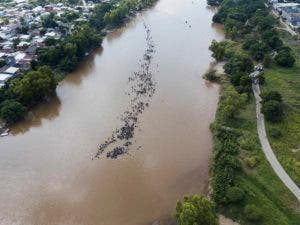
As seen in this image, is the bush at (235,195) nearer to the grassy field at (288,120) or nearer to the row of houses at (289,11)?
the grassy field at (288,120)

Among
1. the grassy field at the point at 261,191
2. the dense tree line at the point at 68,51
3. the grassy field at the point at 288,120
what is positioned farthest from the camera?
the dense tree line at the point at 68,51

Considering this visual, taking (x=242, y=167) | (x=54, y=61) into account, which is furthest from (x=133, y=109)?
(x=54, y=61)

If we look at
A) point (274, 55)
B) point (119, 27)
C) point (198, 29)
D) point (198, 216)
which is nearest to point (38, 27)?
point (119, 27)

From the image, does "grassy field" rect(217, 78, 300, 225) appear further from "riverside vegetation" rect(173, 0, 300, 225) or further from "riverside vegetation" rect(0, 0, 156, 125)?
"riverside vegetation" rect(0, 0, 156, 125)

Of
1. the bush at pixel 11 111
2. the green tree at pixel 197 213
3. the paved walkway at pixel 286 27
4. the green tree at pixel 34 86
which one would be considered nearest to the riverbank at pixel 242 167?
the green tree at pixel 197 213

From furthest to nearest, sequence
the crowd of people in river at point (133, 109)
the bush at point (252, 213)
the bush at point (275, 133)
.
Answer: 1. the crowd of people in river at point (133, 109)
2. the bush at point (275, 133)
3. the bush at point (252, 213)

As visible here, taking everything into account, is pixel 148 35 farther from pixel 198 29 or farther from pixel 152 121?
pixel 152 121

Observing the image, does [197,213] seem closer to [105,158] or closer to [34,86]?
[105,158]
